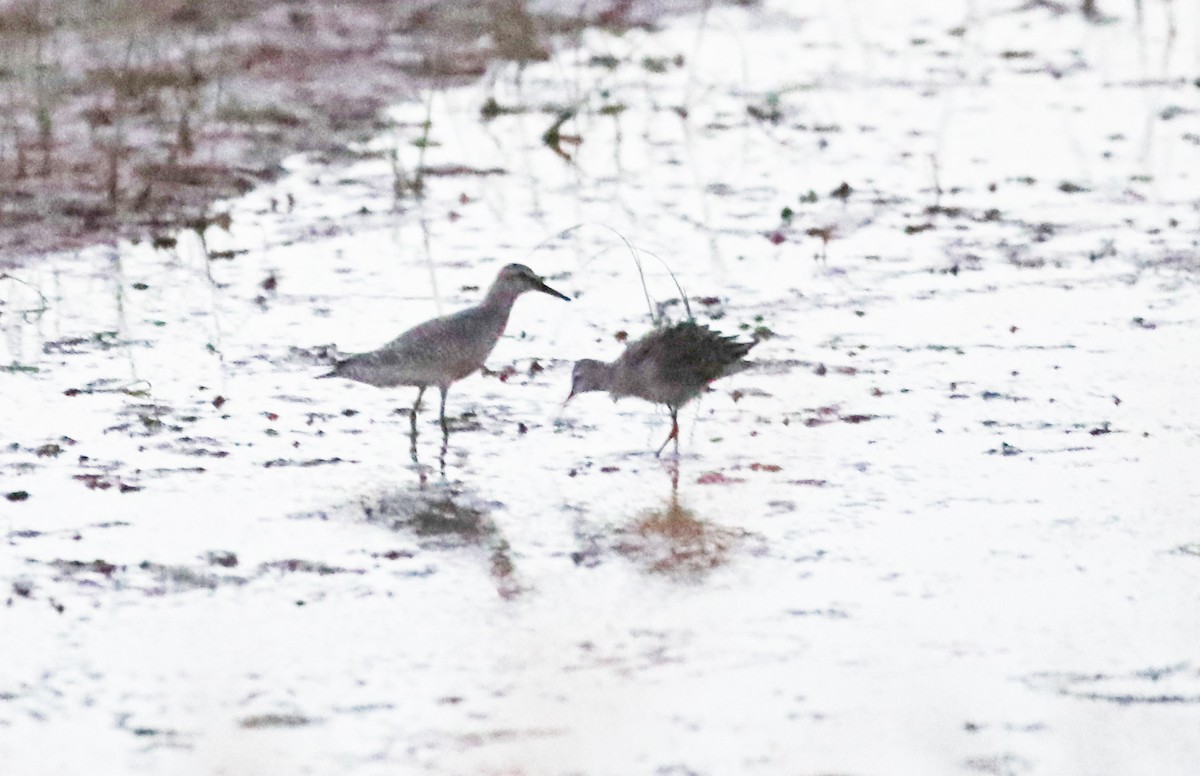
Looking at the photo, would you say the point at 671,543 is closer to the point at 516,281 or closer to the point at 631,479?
the point at 631,479

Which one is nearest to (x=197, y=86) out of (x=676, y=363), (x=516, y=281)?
(x=516, y=281)

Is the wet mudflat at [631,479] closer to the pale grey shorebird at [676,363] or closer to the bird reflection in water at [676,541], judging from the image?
the bird reflection in water at [676,541]

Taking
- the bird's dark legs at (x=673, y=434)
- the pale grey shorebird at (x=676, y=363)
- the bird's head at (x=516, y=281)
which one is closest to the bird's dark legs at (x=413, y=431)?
the bird's head at (x=516, y=281)

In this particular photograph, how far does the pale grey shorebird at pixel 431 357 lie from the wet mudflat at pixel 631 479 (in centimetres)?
24

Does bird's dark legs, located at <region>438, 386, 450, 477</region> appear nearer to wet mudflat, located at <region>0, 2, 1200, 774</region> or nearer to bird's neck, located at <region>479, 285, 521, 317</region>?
wet mudflat, located at <region>0, 2, 1200, 774</region>

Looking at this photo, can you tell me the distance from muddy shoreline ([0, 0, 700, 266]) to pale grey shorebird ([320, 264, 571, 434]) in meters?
3.70

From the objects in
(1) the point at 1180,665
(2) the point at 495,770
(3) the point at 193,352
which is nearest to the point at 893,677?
(1) the point at 1180,665

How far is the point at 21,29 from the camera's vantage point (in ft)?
58.2

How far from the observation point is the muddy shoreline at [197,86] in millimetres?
13398

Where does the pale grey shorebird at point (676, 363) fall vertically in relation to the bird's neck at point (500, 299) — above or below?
below

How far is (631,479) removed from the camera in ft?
28.1

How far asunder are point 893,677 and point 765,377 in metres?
3.61

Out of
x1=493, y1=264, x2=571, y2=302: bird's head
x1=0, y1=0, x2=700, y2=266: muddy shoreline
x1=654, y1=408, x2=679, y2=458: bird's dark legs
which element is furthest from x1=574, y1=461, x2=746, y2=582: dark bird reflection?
x1=0, y1=0, x2=700, y2=266: muddy shoreline

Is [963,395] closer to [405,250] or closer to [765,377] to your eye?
[765,377]
